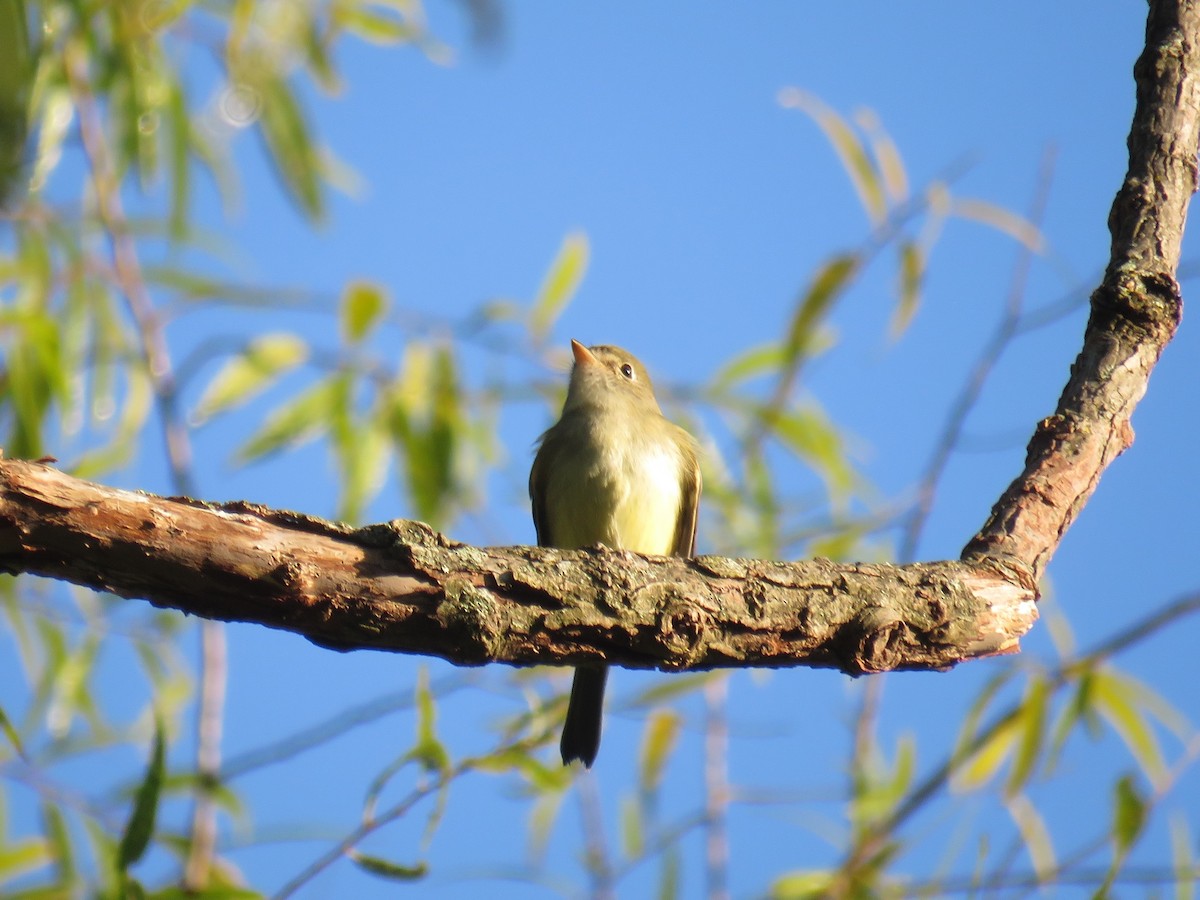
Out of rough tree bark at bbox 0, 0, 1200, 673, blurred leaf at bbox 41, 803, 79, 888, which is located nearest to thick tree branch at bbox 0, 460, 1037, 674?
rough tree bark at bbox 0, 0, 1200, 673

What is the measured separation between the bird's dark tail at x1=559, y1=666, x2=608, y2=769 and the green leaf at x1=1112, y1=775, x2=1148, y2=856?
1.50 meters

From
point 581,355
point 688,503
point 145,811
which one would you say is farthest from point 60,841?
point 581,355

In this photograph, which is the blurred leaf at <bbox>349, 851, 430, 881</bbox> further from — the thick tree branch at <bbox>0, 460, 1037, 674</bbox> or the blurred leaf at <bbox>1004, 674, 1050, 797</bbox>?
the blurred leaf at <bbox>1004, 674, 1050, 797</bbox>

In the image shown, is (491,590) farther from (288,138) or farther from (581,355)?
(581,355)

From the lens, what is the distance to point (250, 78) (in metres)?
3.49

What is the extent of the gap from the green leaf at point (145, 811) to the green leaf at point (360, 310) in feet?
4.58

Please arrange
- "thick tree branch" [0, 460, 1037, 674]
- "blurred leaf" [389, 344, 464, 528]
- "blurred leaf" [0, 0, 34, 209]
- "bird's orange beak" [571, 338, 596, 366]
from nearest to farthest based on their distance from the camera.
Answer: "blurred leaf" [0, 0, 34, 209] < "thick tree branch" [0, 460, 1037, 674] < "blurred leaf" [389, 344, 464, 528] < "bird's orange beak" [571, 338, 596, 366]

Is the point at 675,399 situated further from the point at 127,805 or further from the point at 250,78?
the point at 127,805

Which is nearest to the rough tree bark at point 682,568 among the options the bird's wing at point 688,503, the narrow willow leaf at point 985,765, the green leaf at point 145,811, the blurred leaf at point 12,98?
the blurred leaf at point 12,98

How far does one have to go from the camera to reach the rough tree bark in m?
1.86

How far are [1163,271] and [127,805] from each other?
2955 mm

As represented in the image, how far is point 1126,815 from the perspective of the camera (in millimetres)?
2855

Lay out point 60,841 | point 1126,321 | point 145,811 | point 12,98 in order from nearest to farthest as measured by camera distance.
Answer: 1. point 12,98
2. point 145,811
3. point 1126,321
4. point 60,841

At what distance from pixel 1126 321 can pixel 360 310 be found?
199 cm
